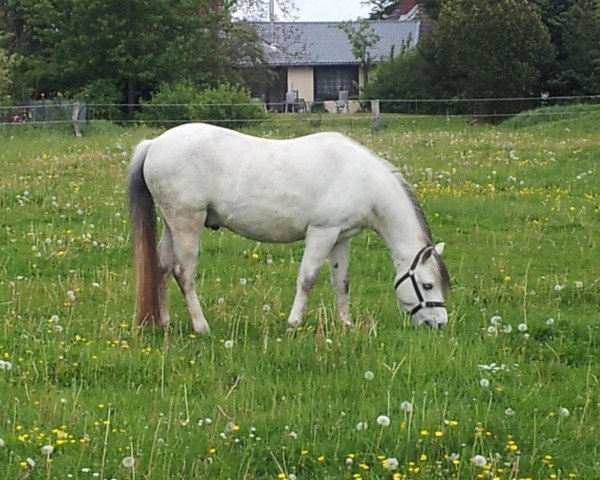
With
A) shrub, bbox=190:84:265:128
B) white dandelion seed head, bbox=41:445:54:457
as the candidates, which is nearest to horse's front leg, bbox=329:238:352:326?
white dandelion seed head, bbox=41:445:54:457

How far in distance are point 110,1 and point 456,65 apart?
14095 mm

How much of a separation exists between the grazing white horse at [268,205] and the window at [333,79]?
56817mm

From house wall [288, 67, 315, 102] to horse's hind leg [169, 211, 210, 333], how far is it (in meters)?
56.0

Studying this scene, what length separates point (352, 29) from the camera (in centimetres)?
5831

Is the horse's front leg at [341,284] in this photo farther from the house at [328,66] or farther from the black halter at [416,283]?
the house at [328,66]

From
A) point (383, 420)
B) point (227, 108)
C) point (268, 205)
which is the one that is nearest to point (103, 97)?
point (227, 108)

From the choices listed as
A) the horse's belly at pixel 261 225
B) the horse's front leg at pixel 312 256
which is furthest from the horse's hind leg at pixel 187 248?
the horse's front leg at pixel 312 256

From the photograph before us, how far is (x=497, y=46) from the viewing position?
3728cm

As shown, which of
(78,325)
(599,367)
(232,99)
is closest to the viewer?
(599,367)

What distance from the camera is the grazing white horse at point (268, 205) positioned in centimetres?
812

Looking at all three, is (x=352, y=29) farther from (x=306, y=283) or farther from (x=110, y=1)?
(x=306, y=283)

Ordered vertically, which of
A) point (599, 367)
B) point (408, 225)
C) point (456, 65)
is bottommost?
point (599, 367)

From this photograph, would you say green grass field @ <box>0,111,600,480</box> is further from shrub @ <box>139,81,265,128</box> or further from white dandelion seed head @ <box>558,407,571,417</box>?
shrub @ <box>139,81,265,128</box>

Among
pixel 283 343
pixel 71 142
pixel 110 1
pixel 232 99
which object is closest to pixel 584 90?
pixel 232 99
